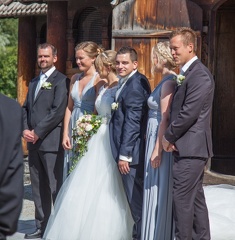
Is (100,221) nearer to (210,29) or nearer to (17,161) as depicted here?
(210,29)

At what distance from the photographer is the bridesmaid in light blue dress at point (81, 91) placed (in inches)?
323

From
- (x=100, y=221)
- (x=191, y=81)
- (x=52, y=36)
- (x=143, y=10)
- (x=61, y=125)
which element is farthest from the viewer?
(x=52, y=36)

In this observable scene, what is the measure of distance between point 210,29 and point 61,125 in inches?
99.1

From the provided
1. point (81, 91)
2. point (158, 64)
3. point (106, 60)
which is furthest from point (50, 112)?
point (158, 64)

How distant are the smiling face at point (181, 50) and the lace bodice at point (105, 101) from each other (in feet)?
4.09

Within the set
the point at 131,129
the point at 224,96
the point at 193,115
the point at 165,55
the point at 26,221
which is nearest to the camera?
the point at 193,115

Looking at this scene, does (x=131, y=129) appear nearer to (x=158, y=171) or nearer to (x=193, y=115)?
(x=158, y=171)

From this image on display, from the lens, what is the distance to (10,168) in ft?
10.6

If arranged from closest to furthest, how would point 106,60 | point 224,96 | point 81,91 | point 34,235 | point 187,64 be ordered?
1. point 187,64
2. point 106,60
3. point 81,91
4. point 34,235
5. point 224,96

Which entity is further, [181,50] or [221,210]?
[221,210]

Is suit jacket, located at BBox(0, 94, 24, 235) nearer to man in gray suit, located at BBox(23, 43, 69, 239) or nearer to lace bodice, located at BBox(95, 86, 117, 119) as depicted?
lace bodice, located at BBox(95, 86, 117, 119)

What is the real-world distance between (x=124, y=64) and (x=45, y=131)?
1192 millimetres

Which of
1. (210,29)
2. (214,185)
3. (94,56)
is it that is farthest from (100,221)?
(210,29)

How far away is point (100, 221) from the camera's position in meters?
7.83
